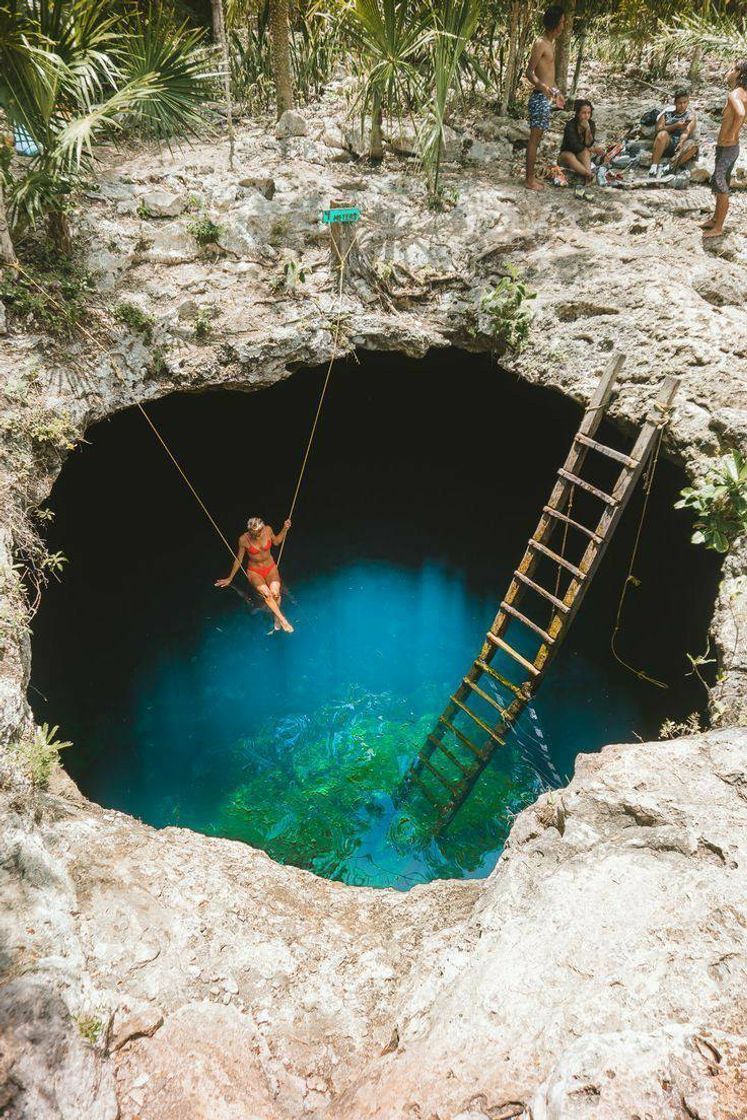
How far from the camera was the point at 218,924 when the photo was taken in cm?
303

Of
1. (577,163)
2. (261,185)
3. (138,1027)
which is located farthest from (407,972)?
(577,163)

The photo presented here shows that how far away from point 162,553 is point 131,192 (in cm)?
366

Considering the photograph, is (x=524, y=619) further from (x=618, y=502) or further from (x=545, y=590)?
(x=618, y=502)

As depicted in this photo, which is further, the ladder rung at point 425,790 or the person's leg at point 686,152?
the person's leg at point 686,152

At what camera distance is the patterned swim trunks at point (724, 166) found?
18.6 ft

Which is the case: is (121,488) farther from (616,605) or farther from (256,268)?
(616,605)

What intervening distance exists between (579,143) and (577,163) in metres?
0.20

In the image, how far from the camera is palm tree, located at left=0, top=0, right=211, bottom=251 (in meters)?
4.53

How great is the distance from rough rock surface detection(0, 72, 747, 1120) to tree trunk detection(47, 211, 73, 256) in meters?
0.53

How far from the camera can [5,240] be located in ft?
16.9

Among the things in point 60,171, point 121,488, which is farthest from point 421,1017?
point 60,171

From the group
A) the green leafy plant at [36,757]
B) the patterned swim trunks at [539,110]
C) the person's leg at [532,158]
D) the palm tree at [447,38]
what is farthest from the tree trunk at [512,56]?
the green leafy plant at [36,757]

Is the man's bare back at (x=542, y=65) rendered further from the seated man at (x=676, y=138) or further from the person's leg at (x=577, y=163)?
the seated man at (x=676, y=138)

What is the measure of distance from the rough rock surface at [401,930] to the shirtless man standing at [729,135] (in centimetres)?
76
